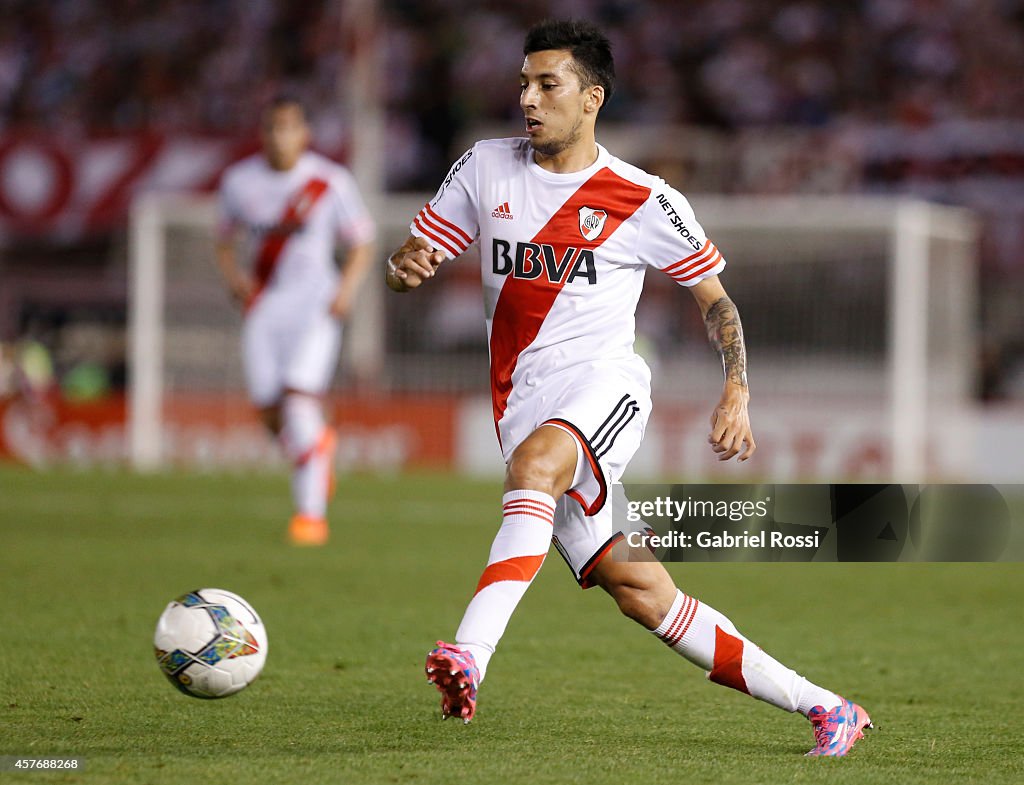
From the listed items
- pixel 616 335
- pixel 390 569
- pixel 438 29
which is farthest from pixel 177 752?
pixel 438 29

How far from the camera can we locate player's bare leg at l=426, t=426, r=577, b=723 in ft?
13.1

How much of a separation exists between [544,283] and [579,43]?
0.66 m

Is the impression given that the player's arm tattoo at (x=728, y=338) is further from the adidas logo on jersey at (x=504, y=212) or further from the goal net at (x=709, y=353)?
the goal net at (x=709, y=353)

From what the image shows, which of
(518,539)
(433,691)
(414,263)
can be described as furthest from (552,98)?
(433,691)

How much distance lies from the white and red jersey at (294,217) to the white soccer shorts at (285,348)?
0.10 m

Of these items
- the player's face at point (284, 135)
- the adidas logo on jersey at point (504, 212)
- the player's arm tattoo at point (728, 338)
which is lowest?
the player's arm tattoo at point (728, 338)

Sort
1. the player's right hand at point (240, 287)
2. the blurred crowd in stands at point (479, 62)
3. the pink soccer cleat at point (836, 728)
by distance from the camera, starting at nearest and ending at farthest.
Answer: the pink soccer cleat at point (836, 728) → the player's right hand at point (240, 287) → the blurred crowd in stands at point (479, 62)

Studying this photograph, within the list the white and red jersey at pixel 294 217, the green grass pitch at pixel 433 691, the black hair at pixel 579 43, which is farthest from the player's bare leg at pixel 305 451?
the black hair at pixel 579 43

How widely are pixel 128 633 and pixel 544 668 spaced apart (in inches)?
66.9

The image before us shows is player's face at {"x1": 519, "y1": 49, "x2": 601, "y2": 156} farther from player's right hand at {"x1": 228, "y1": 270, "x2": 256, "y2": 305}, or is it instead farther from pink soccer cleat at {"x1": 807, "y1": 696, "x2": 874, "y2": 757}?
player's right hand at {"x1": 228, "y1": 270, "x2": 256, "y2": 305}

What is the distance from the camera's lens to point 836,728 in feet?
14.2

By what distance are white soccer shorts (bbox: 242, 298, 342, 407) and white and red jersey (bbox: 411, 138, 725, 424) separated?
17.6 feet

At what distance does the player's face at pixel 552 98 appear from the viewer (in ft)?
14.8

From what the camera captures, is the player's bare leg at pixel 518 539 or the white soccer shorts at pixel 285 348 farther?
the white soccer shorts at pixel 285 348
